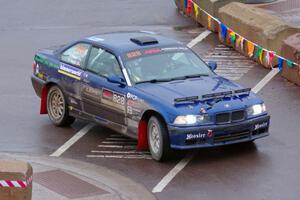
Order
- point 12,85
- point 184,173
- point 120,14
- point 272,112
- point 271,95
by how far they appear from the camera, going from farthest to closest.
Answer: point 120,14 < point 12,85 < point 271,95 < point 272,112 < point 184,173

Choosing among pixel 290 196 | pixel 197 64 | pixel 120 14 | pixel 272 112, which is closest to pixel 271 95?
pixel 272 112

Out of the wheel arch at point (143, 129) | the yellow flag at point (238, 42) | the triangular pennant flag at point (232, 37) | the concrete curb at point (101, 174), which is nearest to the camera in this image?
the concrete curb at point (101, 174)

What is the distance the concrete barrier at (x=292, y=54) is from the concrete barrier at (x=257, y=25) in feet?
1.08

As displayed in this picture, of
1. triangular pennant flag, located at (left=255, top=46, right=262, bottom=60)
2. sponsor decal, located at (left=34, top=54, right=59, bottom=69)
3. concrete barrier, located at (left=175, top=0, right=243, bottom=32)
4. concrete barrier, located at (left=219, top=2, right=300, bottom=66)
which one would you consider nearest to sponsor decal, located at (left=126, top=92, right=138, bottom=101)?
sponsor decal, located at (left=34, top=54, right=59, bottom=69)

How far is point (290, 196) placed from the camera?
11484mm

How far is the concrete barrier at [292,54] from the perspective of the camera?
1717 cm

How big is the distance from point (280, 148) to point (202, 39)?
27.7ft

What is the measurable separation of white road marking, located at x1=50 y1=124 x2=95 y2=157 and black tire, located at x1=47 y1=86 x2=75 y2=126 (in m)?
0.29

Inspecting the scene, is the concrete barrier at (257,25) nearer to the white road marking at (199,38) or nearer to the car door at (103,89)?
the white road marking at (199,38)

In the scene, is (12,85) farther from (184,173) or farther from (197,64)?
(184,173)

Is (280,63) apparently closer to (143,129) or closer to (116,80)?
(116,80)

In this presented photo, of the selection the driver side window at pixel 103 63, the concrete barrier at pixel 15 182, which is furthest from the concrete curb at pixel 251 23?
the concrete barrier at pixel 15 182

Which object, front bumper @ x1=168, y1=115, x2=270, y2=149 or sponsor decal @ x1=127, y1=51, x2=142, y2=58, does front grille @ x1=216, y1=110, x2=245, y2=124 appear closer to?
front bumper @ x1=168, y1=115, x2=270, y2=149

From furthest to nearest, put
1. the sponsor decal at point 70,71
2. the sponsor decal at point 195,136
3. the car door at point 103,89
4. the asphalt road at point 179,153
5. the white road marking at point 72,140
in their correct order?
the sponsor decal at point 70,71
the white road marking at point 72,140
the car door at point 103,89
the sponsor decal at point 195,136
the asphalt road at point 179,153
